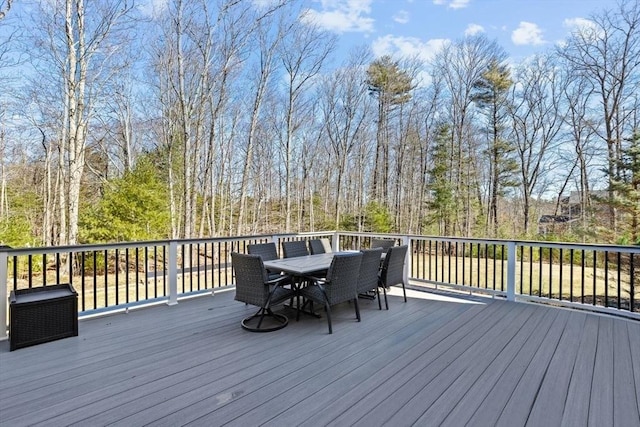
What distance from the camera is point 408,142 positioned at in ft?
50.0

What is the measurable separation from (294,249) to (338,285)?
5.12 feet

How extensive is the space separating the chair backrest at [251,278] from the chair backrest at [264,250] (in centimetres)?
86

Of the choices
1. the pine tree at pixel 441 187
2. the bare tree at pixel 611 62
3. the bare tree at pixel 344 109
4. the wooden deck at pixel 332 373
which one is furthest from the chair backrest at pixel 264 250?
the pine tree at pixel 441 187

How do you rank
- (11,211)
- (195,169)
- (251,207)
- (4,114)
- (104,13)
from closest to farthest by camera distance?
(104,13)
(4,114)
(195,169)
(11,211)
(251,207)

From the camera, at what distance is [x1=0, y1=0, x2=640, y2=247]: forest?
347 inches

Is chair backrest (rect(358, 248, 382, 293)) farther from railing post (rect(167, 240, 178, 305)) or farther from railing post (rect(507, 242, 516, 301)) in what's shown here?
railing post (rect(167, 240, 178, 305))

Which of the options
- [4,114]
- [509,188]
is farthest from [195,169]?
[509,188]

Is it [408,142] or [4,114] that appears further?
[408,142]

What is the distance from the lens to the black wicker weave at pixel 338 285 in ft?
11.1

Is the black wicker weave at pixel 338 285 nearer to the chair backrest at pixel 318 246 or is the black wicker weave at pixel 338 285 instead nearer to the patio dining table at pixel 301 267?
the patio dining table at pixel 301 267

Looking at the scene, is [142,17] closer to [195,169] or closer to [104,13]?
[104,13]

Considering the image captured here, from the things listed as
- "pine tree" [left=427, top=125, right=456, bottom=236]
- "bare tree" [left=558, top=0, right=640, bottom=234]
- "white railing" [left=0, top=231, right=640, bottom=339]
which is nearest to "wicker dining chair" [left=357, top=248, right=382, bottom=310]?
"white railing" [left=0, top=231, right=640, bottom=339]

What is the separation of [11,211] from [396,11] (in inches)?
575

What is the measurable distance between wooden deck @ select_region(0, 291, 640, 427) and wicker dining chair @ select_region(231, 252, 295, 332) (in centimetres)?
18
